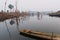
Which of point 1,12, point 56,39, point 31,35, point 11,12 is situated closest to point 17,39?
point 31,35

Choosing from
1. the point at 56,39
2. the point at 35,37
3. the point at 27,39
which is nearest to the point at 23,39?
the point at 27,39

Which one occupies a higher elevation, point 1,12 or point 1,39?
point 1,12

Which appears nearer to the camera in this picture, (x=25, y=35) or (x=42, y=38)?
(x=42, y=38)

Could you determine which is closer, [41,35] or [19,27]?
[41,35]

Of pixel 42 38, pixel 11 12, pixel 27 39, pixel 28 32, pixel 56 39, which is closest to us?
pixel 56 39

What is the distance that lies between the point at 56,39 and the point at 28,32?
5054 mm

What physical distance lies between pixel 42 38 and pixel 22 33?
403 cm

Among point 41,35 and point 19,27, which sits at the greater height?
point 41,35

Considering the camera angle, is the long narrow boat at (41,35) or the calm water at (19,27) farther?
the calm water at (19,27)

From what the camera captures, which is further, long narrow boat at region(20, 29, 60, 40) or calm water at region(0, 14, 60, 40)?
calm water at region(0, 14, 60, 40)

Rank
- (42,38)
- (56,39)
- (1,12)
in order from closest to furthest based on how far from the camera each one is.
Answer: (56,39) → (42,38) → (1,12)

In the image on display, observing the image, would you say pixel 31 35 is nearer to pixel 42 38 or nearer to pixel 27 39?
pixel 27 39

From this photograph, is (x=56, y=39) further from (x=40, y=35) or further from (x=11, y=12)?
(x=11, y=12)

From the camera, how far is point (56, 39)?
15797 millimetres
